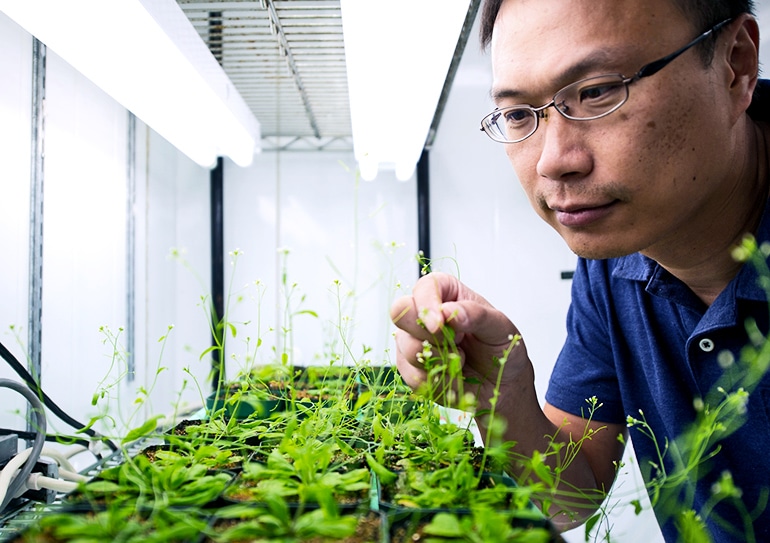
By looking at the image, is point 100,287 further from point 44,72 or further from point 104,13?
point 104,13

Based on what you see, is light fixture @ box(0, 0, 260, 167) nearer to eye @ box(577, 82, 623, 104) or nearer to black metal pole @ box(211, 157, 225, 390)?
eye @ box(577, 82, 623, 104)

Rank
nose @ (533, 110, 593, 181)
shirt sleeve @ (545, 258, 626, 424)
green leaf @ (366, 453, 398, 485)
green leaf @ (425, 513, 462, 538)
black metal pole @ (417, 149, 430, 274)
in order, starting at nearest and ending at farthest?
green leaf @ (425, 513, 462, 538), green leaf @ (366, 453, 398, 485), nose @ (533, 110, 593, 181), shirt sleeve @ (545, 258, 626, 424), black metal pole @ (417, 149, 430, 274)

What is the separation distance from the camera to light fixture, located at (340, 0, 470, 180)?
717mm

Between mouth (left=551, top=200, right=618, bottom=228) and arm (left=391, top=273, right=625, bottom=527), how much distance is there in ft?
0.48

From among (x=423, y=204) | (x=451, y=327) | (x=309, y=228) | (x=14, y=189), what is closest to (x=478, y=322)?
(x=451, y=327)

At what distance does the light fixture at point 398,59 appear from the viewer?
0.72 metres

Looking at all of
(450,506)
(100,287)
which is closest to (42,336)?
(100,287)

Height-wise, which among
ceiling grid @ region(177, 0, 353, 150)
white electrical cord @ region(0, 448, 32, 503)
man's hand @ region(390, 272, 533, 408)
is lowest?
white electrical cord @ region(0, 448, 32, 503)

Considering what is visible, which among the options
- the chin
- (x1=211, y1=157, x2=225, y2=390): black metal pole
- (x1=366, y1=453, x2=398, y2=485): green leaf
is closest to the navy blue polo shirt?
the chin

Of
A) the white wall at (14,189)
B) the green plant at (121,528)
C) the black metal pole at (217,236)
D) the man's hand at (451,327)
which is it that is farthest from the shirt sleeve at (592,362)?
the black metal pole at (217,236)

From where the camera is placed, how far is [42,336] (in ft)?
3.86

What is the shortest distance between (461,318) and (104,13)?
0.62m

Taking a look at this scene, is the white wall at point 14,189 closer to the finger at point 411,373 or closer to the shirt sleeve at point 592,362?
the finger at point 411,373

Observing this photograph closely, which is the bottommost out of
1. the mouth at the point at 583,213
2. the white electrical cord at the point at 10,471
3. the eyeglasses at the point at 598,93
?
the white electrical cord at the point at 10,471
